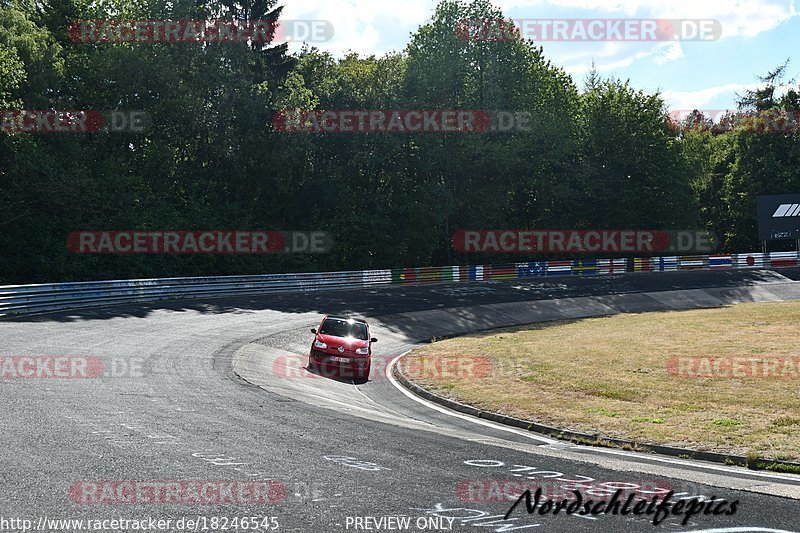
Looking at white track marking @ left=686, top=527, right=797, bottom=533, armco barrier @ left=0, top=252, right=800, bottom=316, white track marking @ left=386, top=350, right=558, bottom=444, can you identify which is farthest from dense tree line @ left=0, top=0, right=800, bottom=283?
white track marking @ left=686, top=527, right=797, bottom=533

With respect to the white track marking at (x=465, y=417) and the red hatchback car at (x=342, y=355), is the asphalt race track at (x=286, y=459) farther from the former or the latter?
the red hatchback car at (x=342, y=355)

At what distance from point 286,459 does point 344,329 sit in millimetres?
12654

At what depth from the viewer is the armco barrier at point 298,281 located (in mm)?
29281

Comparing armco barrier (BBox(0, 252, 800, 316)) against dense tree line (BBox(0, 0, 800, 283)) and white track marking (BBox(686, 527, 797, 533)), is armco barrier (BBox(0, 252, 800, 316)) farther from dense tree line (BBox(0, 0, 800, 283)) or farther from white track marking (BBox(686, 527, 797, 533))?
white track marking (BBox(686, 527, 797, 533))

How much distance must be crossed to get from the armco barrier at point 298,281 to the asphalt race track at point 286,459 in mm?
8254

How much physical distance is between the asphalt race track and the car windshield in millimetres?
1794

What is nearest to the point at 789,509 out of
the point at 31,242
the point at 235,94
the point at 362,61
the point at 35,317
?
the point at 35,317

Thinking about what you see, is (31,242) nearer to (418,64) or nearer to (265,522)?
(418,64)

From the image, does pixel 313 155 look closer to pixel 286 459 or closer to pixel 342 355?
pixel 342 355

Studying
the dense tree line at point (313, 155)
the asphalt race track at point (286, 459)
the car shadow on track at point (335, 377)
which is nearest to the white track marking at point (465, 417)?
the asphalt race track at point (286, 459)

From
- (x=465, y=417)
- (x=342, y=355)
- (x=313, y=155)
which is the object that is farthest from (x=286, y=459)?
(x=313, y=155)

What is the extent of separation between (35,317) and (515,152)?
3986 centimetres

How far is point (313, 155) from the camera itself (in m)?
54.1

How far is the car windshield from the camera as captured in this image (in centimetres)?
2283
